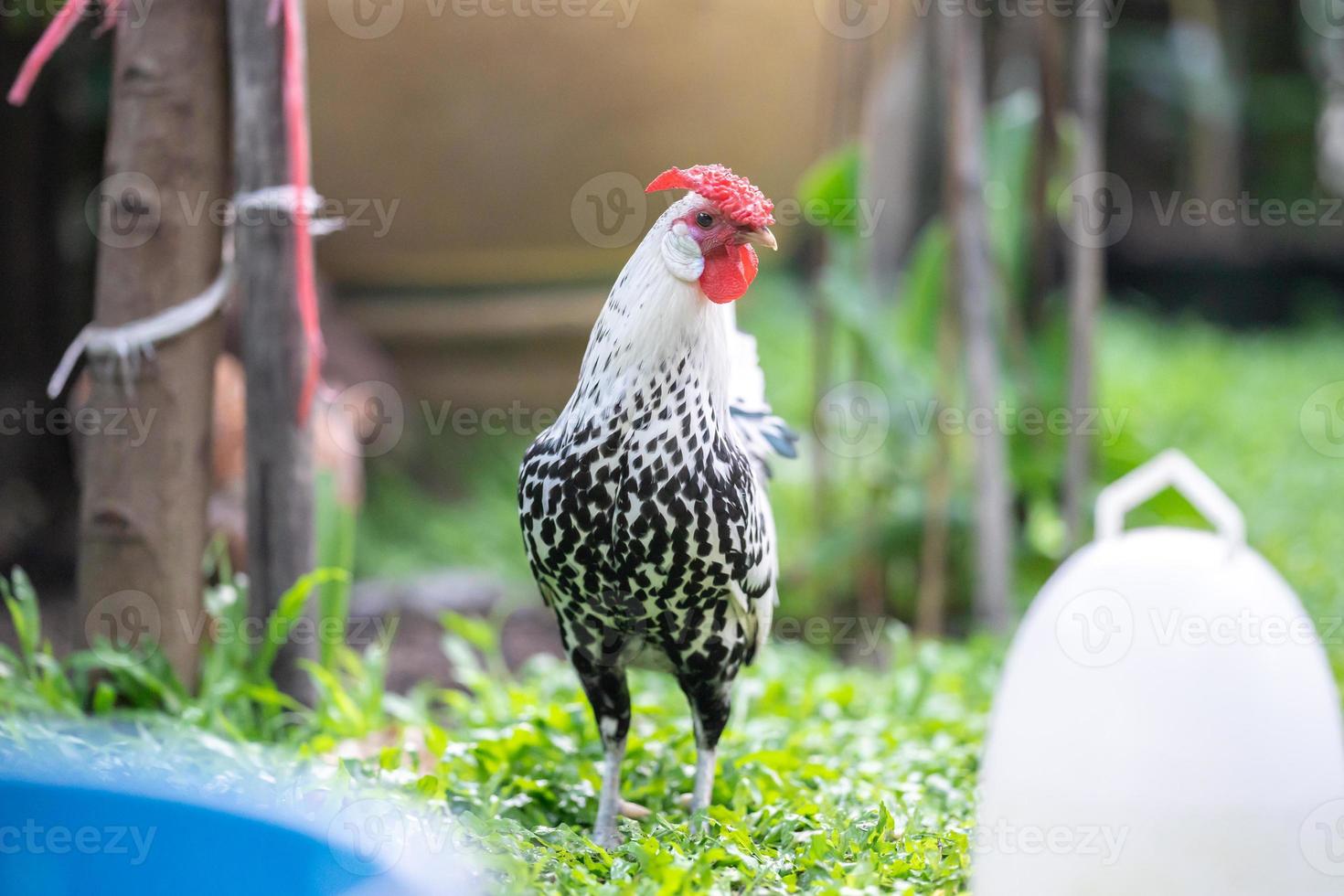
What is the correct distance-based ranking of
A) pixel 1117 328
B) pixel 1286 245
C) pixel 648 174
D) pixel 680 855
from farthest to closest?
pixel 1286 245
pixel 1117 328
pixel 648 174
pixel 680 855

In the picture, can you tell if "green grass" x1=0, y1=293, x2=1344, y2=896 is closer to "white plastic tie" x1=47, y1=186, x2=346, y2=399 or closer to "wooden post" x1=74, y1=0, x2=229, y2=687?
"wooden post" x1=74, y1=0, x2=229, y2=687

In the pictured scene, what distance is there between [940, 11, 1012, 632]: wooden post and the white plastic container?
2.23 metres

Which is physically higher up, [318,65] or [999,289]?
[318,65]

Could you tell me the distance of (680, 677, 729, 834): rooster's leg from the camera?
2.31 meters

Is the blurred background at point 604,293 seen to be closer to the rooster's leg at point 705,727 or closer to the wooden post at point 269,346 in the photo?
the wooden post at point 269,346

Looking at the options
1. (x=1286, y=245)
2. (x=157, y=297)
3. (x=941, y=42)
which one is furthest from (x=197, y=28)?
(x=1286, y=245)

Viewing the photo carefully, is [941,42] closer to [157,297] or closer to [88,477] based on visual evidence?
[157,297]

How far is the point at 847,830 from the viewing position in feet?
7.36

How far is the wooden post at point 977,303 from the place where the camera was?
3.90 m

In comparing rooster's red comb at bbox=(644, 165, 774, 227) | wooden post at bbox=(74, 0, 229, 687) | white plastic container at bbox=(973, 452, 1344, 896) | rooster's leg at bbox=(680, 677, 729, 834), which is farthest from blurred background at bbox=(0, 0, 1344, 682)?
white plastic container at bbox=(973, 452, 1344, 896)

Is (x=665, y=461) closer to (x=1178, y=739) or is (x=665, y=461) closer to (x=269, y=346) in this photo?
(x=1178, y=739)

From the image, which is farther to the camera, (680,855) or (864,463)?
(864,463)

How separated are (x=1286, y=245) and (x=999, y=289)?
20.7 ft

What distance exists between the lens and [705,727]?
7.77 ft
